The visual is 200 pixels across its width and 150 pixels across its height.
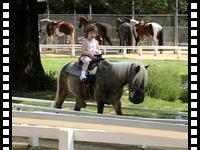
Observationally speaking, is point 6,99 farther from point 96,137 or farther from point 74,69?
point 74,69

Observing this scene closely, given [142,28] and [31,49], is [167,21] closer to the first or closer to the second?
[142,28]

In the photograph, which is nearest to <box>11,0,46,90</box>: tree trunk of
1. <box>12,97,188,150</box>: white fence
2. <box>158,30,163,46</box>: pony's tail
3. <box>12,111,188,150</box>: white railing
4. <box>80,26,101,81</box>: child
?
<box>80,26,101,81</box>: child

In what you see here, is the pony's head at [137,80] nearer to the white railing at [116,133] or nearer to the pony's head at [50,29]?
the white railing at [116,133]

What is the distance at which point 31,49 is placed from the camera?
14.4 m

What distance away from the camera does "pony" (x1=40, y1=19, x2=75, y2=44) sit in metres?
28.5

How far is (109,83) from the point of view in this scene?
26.1 feet

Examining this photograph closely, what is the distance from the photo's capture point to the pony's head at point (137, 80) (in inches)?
295

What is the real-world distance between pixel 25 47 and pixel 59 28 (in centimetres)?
1465

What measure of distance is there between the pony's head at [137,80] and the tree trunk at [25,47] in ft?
23.1

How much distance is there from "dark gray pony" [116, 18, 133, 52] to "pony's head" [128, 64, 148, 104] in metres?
20.5

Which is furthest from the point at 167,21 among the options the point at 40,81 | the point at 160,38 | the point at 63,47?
the point at 40,81

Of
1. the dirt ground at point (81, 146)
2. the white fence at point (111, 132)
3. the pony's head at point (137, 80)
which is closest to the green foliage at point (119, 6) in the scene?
the pony's head at point (137, 80)

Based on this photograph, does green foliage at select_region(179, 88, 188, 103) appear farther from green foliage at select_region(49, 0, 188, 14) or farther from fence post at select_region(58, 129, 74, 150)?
fence post at select_region(58, 129, 74, 150)

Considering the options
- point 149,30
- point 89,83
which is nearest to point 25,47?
point 89,83
